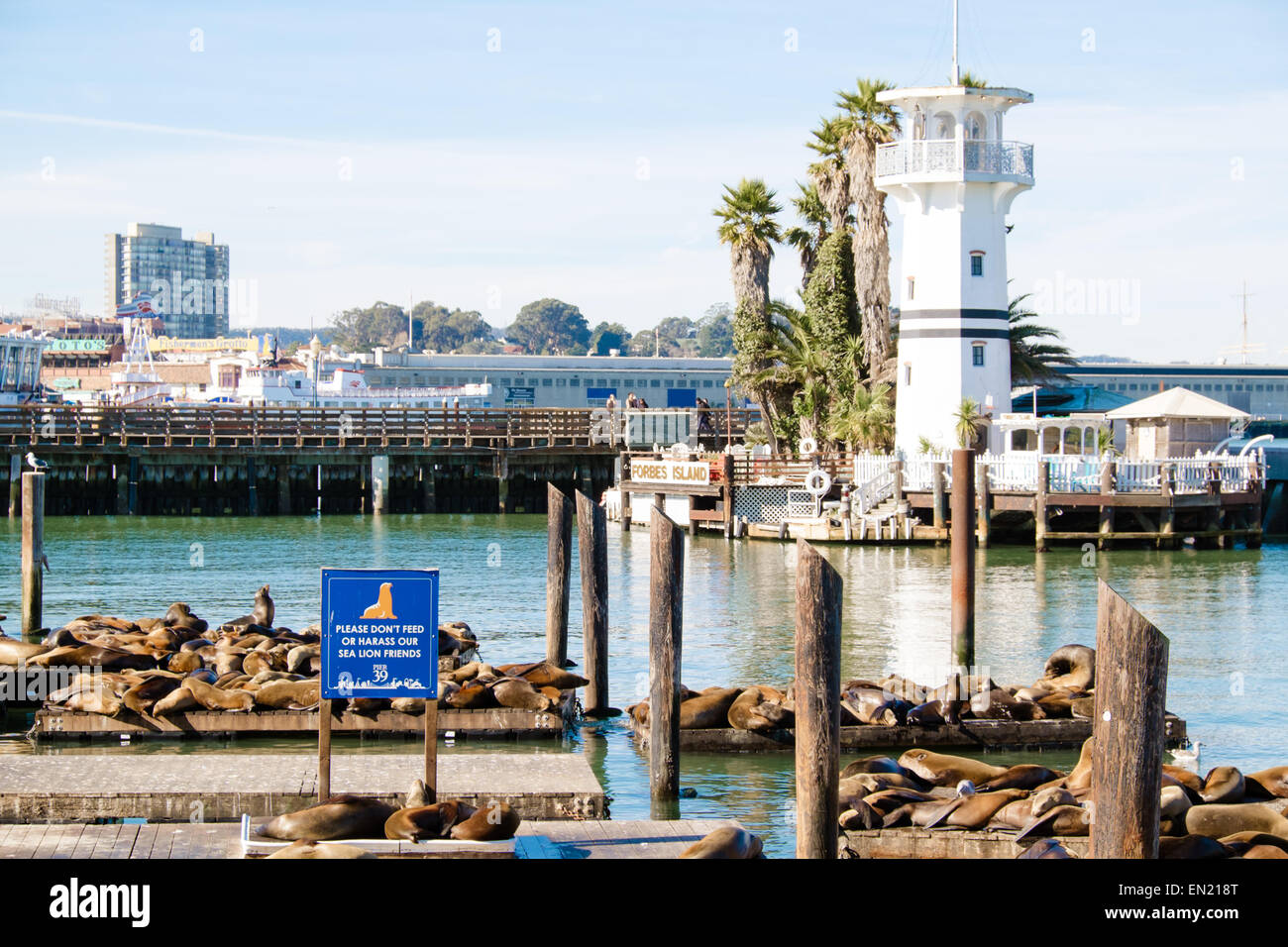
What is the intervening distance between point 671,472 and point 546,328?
15065 cm

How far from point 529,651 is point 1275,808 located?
501 inches

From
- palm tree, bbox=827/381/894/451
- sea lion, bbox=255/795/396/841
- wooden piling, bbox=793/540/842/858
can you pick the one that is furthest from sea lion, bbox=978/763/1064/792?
palm tree, bbox=827/381/894/451

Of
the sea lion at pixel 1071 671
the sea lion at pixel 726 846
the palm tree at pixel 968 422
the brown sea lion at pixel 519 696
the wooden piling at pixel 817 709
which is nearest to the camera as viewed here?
the sea lion at pixel 726 846

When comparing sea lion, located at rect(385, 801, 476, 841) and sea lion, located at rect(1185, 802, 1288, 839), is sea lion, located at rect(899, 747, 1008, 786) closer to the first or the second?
sea lion, located at rect(1185, 802, 1288, 839)

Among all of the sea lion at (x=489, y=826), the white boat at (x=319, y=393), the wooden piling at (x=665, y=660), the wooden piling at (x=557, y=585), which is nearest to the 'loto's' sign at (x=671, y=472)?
the wooden piling at (x=557, y=585)

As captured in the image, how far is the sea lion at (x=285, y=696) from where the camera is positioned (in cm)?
1656

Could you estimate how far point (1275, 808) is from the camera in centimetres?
1200

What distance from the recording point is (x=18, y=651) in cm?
1883

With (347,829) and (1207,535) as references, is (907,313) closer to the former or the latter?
(1207,535)

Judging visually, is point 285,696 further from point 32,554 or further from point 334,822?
point 32,554

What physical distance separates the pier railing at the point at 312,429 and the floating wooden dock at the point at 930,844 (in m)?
43.1

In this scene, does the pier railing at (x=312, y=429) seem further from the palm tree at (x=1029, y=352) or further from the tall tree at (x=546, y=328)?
the tall tree at (x=546, y=328)

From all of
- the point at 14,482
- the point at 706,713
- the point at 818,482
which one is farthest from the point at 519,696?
the point at 14,482

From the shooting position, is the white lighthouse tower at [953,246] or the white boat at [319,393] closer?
the white lighthouse tower at [953,246]
